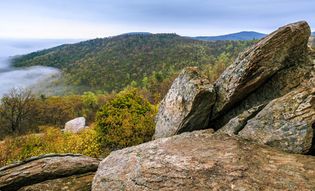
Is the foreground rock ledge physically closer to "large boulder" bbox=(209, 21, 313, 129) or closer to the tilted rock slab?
the tilted rock slab

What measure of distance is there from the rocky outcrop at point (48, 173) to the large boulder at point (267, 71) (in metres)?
7.27

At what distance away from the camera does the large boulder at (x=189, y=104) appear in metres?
15.1

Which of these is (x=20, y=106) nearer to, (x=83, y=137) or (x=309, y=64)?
(x=83, y=137)

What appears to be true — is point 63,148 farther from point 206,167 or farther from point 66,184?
point 206,167

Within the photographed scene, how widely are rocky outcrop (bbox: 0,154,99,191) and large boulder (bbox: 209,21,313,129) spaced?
7.27m

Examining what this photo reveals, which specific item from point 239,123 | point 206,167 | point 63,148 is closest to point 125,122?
point 63,148

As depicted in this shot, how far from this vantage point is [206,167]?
35.2 ft

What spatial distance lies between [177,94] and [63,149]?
47.1ft

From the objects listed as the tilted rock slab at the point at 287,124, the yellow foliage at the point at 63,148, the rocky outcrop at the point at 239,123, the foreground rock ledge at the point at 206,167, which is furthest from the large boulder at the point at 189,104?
the yellow foliage at the point at 63,148

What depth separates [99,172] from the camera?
12750mm

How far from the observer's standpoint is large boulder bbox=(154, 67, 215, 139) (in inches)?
593

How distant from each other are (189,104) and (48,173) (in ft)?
24.6

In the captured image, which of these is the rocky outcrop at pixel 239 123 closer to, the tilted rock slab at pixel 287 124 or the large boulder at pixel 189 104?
the tilted rock slab at pixel 287 124

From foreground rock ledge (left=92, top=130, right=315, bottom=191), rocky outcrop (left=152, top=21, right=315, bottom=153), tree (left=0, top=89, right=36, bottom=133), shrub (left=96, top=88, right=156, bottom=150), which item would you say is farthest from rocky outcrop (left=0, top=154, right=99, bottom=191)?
tree (left=0, top=89, right=36, bottom=133)
